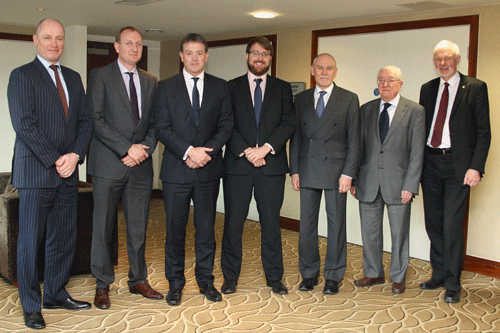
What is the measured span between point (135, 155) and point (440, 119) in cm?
235

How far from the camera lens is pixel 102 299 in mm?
4289

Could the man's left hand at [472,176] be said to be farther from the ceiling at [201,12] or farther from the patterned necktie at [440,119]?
the ceiling at [201,12]

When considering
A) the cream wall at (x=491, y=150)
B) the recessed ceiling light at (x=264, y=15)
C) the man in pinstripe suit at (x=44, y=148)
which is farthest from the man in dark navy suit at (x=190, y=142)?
the cream wall at (x=491, y=150)

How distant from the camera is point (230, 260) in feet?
15.3

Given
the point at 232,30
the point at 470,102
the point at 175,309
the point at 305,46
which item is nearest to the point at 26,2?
the point at 232,30

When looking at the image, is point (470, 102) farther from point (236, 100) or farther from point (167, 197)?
point (167, 197)

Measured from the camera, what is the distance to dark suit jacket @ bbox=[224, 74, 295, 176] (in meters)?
4.49

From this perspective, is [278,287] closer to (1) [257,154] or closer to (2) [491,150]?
(1) [257,154]

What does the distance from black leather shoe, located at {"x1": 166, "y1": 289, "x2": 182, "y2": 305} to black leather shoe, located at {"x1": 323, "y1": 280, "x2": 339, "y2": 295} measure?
1.15 m

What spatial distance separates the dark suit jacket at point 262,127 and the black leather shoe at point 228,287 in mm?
870

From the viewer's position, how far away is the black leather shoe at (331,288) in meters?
4.71

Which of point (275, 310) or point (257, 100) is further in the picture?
point (257, 100)

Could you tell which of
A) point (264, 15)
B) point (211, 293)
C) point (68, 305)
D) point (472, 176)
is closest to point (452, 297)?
point (472, 176)

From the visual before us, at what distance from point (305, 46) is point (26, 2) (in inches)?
121
